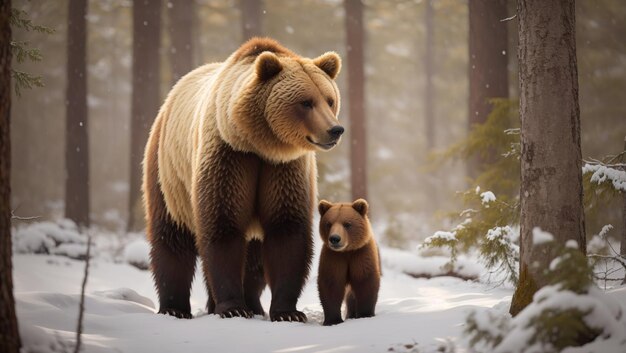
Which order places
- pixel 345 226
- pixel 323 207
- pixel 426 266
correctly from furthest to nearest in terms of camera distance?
pixel 426 266 < pixel 323 207 < pixel 345 226

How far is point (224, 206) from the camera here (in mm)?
5742

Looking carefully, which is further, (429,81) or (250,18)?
(429,81)

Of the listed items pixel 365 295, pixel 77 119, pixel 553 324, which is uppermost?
pixel 77 119

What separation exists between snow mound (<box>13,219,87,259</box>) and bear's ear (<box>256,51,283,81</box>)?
7.23 m

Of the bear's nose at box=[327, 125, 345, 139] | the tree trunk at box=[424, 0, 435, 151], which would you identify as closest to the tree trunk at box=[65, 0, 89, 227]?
the bear's nose at box=[327, 125, 345, 139]

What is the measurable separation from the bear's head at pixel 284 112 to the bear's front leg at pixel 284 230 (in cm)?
20

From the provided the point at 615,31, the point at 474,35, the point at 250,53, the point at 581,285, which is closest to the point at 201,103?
the point at 250,53

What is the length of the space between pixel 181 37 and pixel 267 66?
11.4m

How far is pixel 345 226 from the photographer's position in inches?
241

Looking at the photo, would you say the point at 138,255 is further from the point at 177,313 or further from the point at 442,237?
the point at 442,237

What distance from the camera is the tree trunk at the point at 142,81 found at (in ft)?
49.6

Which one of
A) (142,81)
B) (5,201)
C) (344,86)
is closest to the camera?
(5,201)

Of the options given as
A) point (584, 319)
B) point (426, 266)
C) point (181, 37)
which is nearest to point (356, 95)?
point (181, 37)

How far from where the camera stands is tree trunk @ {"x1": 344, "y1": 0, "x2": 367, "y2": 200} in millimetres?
14289
